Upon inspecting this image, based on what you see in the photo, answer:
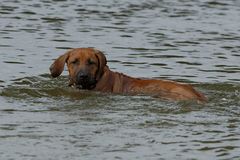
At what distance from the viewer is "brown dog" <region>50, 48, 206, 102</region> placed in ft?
41.8

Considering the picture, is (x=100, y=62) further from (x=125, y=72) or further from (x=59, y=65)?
(x=125, y=72)

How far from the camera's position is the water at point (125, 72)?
32.2 ft

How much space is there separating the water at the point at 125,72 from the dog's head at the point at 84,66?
0.65ft

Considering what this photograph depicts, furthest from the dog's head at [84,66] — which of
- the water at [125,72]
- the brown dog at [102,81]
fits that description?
the water at [125,72]

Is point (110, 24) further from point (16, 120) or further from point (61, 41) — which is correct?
point (16, 120)

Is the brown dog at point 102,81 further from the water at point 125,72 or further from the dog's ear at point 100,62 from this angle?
the water at point 125,72

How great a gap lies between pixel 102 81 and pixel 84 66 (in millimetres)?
467

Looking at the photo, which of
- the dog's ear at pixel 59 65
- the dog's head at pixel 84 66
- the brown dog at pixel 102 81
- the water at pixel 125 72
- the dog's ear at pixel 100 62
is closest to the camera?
the water at pixel 125 72

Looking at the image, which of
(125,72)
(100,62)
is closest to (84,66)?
(100,62)

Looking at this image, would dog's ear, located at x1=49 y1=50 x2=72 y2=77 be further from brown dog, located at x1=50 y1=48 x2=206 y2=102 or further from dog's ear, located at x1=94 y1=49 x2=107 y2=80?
dog's ear, located at x1=94 y1=49 x2=107 y2=80

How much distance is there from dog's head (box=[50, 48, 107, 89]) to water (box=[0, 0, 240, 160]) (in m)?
0.20

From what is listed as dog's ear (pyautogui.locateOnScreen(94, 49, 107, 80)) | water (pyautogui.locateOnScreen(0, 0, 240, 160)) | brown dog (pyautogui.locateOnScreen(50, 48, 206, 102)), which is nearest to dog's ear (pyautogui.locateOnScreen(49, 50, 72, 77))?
brown dog (pyautogui.locateOnScreen(50, 48, 206, 102))

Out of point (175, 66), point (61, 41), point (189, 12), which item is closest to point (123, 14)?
point (189, 12)

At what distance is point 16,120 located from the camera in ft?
36.1
